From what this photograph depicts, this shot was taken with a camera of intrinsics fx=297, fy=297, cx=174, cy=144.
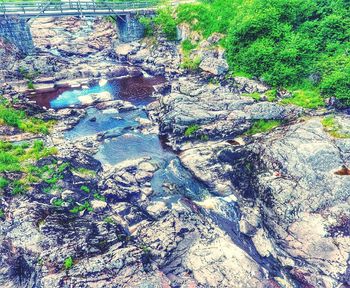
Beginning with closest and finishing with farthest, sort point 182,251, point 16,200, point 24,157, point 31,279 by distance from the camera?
point 31,279
point 182,251
point 16,200
point 24,157

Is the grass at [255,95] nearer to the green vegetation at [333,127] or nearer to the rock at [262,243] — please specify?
the green vegetation at [333,127]

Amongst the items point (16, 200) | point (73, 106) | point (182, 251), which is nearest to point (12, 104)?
point (73, 106)

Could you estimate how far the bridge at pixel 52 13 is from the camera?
39.3 metres

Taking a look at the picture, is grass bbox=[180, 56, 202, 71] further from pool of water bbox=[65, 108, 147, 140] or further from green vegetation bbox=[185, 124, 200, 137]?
green vegetation bbox=[185, 124, 200, 137]

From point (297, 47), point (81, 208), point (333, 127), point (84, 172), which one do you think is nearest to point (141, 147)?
point (84, 172)

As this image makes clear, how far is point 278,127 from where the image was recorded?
27188 mm

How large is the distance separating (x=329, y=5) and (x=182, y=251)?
30.5m

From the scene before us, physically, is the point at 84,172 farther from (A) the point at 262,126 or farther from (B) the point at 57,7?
(B) the point at 57,7

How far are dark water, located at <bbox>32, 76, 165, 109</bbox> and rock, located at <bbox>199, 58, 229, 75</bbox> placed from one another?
20.3ft

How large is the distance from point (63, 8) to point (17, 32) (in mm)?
7039

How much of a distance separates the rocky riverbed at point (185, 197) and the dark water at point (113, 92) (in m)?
0.63

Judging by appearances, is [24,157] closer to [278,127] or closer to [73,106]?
[73,106]

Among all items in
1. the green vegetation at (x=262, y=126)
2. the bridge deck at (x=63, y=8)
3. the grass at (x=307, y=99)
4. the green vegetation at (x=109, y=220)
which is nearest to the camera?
the green vegetation at (x=109, y=220)

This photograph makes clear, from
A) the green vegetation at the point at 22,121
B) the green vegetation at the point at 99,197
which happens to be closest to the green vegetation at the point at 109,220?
the green vegetation at the point at 99,197
